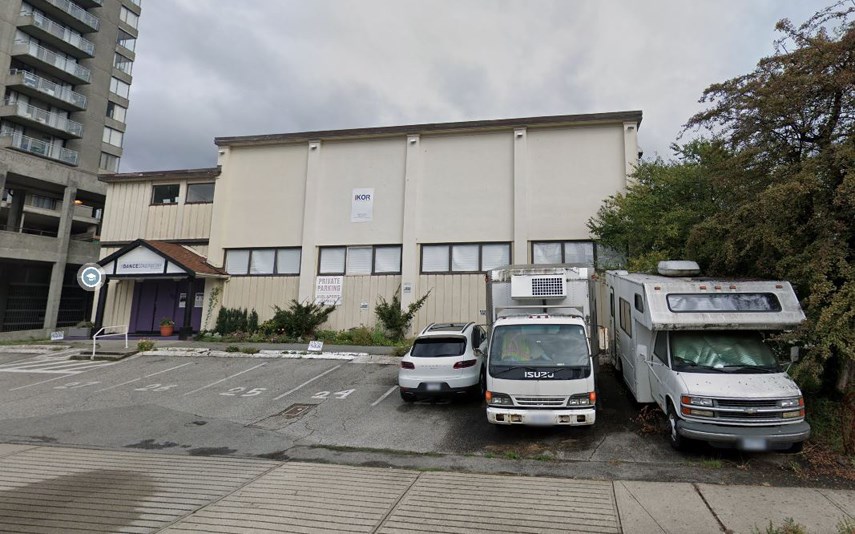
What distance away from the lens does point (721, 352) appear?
7.09 m

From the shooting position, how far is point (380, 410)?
9562 millimetres

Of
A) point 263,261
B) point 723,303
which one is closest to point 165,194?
point 263,261

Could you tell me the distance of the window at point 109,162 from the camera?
3847 cm

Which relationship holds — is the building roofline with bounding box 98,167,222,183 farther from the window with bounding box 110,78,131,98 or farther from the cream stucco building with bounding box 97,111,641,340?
the window with bounding box 110,78,131,98

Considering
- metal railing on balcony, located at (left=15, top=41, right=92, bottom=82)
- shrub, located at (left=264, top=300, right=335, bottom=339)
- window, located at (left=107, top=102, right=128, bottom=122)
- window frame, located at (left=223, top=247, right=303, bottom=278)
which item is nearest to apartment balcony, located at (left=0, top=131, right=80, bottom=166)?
metal railing on balcony, located at (left=15, top=41, right=92, bottom=82)

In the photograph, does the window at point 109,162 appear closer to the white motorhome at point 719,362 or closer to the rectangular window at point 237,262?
the rectangular window at point 237,262

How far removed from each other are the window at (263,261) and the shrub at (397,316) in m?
5.00

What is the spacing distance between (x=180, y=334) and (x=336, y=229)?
856cm

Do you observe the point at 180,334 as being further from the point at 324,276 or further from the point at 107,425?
the point at 107,425

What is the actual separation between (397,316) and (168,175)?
47.1ft

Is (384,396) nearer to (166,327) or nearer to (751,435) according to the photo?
(751,435)

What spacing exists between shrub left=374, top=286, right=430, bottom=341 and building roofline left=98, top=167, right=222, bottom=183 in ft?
36.8

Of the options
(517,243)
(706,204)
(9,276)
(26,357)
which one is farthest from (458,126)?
(9,276)

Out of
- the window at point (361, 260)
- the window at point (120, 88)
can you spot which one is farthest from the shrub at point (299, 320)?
the window at point (120, 88)
